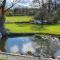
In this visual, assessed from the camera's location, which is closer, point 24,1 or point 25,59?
point 25,59

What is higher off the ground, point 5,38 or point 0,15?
point 0,15

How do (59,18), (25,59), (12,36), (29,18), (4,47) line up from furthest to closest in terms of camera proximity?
(29,18)
(59,18)
(12,36)
(4,47)
(25,59)

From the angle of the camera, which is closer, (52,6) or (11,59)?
(11,59)

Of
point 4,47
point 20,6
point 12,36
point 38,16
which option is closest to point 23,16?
point 20,6

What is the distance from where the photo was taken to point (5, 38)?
1533 centimetres

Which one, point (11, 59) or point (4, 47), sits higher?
point (11, 59)

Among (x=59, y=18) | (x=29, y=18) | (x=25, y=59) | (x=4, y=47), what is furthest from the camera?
(x=29, y=18)

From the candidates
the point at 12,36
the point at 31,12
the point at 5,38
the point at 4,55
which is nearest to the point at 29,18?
the point at 31,12

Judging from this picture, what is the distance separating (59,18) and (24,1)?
14.4 ft

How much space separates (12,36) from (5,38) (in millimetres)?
1667

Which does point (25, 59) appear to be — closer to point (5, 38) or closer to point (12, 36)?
point (5, 38)

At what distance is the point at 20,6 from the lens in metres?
26.0

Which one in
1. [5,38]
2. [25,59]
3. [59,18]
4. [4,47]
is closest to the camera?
[25,59]

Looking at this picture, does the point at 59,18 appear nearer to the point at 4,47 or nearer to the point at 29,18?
the point at 29,18
